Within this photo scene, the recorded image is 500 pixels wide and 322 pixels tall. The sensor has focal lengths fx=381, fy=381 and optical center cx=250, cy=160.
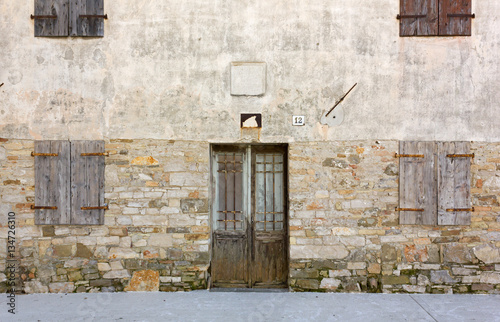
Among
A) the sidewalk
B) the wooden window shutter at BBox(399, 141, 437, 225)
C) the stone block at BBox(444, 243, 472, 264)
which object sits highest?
the wooden window shutter at BBox(399, 141, 437, 225)

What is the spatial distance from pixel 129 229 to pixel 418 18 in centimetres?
476

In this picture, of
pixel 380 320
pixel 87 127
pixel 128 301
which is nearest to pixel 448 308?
pixel 380 320

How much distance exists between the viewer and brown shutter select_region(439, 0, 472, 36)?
16.5 ft

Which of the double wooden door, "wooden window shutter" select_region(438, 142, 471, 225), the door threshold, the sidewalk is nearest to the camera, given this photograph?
the sidewalk

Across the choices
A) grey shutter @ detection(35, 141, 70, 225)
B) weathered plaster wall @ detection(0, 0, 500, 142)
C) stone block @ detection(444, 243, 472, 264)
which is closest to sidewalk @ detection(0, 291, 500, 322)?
stone block @ detection(444, 243, 472, 264)

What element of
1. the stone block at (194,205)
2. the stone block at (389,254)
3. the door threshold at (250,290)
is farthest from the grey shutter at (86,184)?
the stone block at (389,254)

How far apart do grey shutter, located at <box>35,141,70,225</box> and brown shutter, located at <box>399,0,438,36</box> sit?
478 cm

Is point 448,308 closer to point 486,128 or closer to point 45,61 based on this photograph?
point 486,128

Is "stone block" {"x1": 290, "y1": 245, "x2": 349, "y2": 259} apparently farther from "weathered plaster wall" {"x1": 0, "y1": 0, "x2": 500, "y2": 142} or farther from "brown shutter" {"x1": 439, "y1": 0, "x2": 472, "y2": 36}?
"brown shutter" {"x1": 439, "y1": 0, "x2": 472, "y2": 36}

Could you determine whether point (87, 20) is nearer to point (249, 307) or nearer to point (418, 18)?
point (249, 307)

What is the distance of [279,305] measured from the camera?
15.2ft

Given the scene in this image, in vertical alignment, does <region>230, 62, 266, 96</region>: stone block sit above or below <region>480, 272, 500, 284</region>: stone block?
above

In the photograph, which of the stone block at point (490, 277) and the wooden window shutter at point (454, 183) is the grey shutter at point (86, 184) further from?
the stone block at point (490, 277)

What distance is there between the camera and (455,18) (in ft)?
16.6
